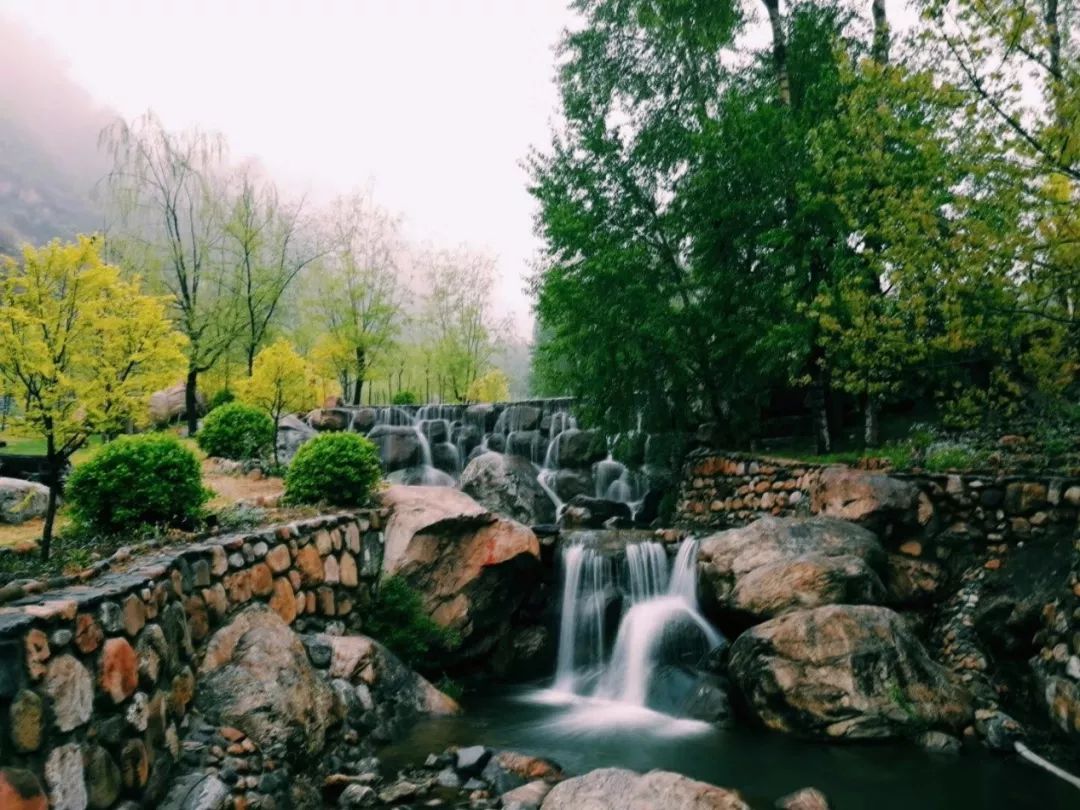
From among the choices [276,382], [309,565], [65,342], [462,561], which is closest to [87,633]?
[309,565]

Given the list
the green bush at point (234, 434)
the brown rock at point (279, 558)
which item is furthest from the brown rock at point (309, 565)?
the green bush at point (234, 434)

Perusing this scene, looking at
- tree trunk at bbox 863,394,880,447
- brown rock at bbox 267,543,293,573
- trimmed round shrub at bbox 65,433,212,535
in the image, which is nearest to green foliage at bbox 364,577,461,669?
brown rock at bbox 267,543,293,573

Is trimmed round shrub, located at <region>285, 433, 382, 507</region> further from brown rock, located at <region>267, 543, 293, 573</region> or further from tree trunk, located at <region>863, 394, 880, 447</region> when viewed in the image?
tree trunk, located at <region>863, 394, 880, 447</region>

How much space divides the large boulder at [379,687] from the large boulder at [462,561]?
1331 mm

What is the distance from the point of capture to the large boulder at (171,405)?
26.0 metres

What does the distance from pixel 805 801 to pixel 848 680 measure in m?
1.83

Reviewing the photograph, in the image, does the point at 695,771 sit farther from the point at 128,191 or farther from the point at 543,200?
the point at 128,191

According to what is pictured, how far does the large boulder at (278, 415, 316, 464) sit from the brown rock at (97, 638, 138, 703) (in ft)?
43.0

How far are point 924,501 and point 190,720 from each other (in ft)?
30.3

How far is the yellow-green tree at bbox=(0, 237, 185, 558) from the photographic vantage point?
21.2ft

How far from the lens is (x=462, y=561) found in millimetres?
9156

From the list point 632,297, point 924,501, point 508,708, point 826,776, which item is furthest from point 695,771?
point 632,297

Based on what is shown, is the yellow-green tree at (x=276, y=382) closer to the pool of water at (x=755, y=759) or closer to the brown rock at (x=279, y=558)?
the brown rock at (x=279, y=558)

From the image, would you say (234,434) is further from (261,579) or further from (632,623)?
(632,623)
